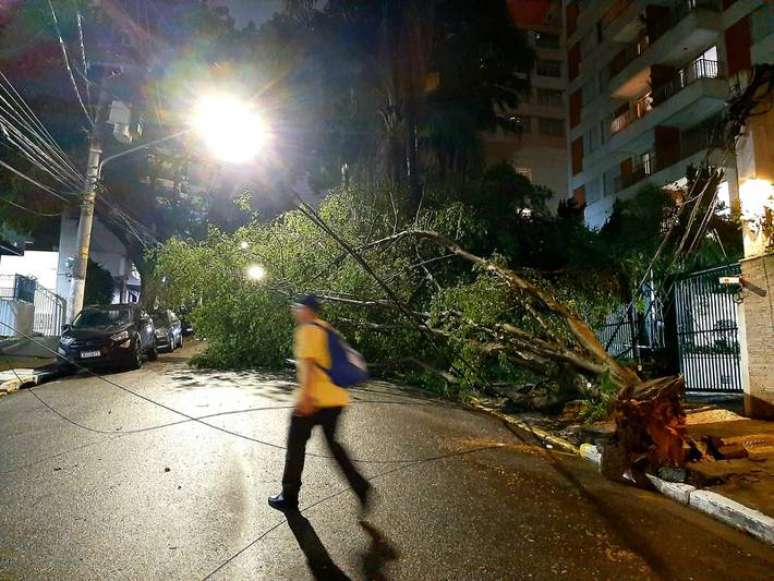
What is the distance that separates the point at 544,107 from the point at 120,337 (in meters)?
35.2

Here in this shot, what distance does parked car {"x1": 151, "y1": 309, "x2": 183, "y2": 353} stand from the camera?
17.2 meters

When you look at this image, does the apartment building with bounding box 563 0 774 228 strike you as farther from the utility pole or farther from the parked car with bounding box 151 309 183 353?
the utility pole

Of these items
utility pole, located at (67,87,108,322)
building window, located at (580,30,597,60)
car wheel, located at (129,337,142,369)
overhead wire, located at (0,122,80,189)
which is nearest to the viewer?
overhead wire, located at (0,122,80,189)

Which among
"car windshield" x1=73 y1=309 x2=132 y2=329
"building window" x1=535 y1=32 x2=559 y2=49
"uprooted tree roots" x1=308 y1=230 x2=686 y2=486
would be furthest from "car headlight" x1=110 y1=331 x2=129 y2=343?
"building window" x1=535 y1=32 x2=559 y2=49

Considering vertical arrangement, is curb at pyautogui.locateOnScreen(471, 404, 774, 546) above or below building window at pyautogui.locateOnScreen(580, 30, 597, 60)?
below

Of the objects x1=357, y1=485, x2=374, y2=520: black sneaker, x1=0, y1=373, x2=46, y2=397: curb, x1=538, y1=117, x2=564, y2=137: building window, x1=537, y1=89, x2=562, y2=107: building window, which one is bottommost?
x1=357, y1=485, x2=374, y2=520: black sneaker

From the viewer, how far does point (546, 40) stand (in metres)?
39.9

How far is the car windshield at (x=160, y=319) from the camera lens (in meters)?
17.4

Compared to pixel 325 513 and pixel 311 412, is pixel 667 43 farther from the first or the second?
pixel 325 513

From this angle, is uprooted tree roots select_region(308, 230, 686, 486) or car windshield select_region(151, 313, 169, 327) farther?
car windshield select_region(151, 313, 169, 327)

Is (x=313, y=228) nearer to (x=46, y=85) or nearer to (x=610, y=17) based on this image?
(x=46, y=85)

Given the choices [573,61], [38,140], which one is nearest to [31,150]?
[38,140]

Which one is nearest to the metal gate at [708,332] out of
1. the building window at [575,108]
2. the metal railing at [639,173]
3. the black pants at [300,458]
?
the black pants at [300,458]

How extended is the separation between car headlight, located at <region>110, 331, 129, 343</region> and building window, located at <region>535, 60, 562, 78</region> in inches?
1439
